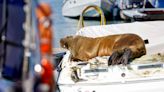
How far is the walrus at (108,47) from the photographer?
20.5 feet

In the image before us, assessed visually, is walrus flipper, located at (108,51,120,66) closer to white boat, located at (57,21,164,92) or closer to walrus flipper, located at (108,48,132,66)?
walrus flipper, located at (108,48,132,66)

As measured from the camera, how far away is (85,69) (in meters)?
5.63

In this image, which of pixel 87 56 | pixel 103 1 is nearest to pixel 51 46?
pixel 87 56

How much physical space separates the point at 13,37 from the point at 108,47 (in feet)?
16.3

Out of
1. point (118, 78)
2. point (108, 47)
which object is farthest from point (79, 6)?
point (118, 78)

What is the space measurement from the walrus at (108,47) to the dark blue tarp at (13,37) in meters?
4.20

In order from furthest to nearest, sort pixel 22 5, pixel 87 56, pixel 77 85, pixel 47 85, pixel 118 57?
1. pixel 87 56
2. pixel 118 57
3. pixel 77 85
4. pixel 22 5
5. pixel 47 85

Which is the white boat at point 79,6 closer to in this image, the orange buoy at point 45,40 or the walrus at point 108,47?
the walrus at point 108,47

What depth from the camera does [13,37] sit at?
1777mm

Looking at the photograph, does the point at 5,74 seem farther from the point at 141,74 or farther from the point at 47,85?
the point at 141,74

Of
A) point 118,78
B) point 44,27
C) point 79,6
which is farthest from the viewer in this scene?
point 79,6

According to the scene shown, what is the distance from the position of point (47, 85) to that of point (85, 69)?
403 cm

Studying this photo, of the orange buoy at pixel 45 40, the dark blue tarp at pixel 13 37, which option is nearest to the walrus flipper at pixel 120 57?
the dark blue tarp at pixel 13 37

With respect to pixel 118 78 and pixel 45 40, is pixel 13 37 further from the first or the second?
pixel 118 78
